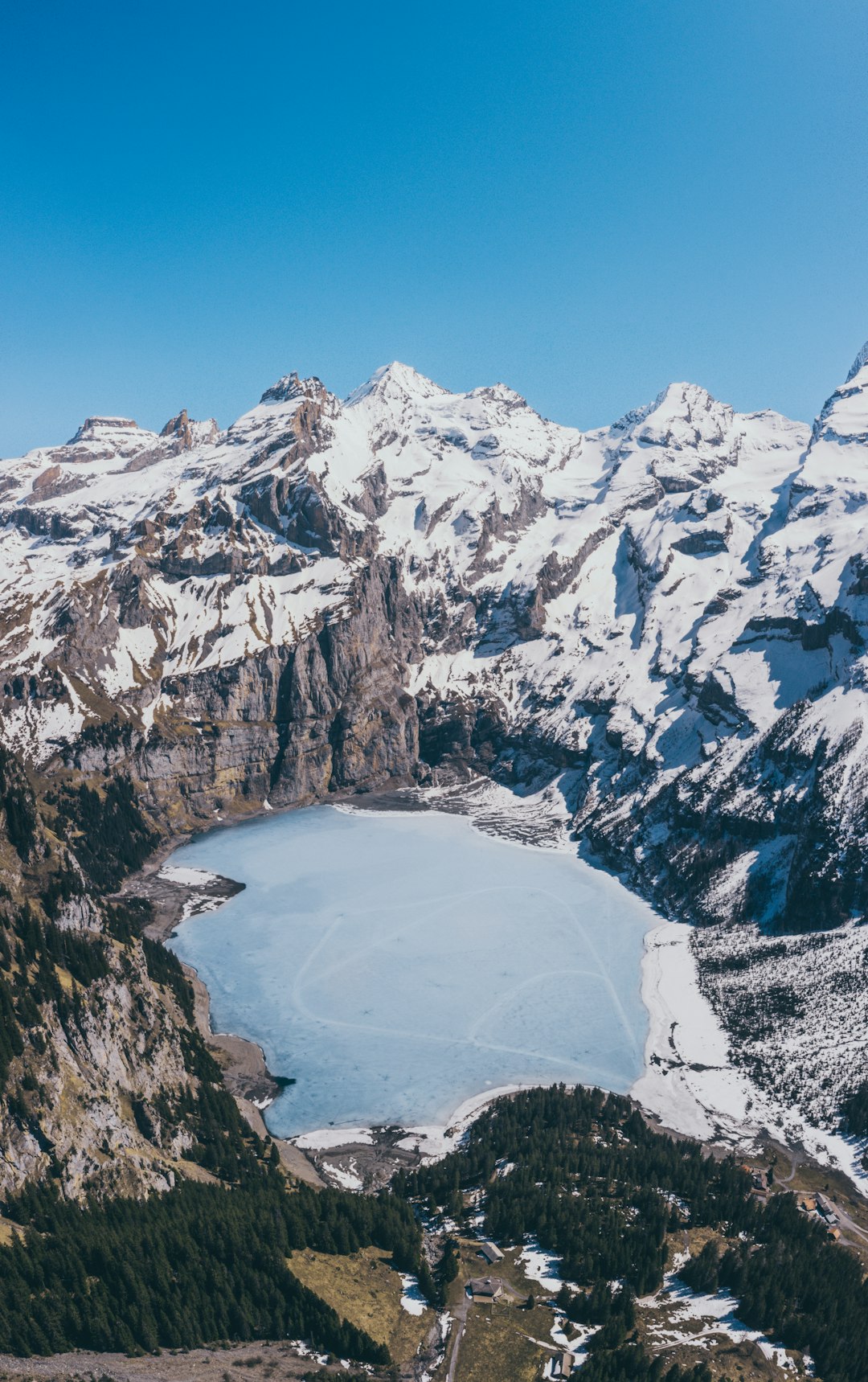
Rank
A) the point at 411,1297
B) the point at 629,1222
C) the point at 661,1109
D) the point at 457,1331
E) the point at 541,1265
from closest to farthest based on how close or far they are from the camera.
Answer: the point at 457,1331 → the point at 411,1297 → the point at 541,1265 → the point at 629,1222 → the point at 661,1109

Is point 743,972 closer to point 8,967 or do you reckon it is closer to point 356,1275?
point 356,1275

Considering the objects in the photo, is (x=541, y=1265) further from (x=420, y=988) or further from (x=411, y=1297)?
(x=420, y=988)

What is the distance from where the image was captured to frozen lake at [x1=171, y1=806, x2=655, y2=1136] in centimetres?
12912

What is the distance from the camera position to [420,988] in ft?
503

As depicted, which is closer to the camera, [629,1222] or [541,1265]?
[541,1265]

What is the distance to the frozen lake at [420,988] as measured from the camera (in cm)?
12912

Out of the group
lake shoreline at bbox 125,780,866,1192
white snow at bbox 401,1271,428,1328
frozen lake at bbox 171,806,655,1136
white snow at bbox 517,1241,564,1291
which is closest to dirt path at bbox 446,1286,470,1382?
white snow at bbox 401,1271,428,1328

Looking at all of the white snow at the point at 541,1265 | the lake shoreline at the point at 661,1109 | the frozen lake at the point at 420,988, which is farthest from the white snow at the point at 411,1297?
the frozen lake at the point at 420,988

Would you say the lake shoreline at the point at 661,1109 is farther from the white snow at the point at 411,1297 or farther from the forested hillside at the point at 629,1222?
the white snow at the point at 411,1297

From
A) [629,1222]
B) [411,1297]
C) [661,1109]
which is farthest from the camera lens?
[661,1109]

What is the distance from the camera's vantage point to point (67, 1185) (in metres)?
87.2

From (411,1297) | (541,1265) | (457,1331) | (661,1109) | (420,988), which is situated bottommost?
(411,1297)

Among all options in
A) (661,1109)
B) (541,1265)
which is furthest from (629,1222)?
(661,1109)

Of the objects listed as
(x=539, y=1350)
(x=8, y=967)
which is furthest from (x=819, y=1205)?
(x=8, y=967)
